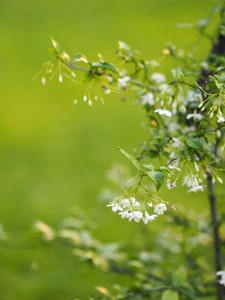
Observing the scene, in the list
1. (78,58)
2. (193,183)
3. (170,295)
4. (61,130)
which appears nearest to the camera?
(193,183)

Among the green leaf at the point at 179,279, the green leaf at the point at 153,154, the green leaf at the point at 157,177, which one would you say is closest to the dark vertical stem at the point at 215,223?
the green leaf at the point at 179,279

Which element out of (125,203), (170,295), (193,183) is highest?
(193,183)

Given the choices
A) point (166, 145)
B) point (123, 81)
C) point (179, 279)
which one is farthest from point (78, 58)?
point (179, 279)

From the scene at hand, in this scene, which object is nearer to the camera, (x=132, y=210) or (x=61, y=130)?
(x=132, y=210)

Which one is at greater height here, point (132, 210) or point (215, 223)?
point (215, 223)

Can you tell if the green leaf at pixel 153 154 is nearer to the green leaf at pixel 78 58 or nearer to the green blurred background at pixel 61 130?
the green leaf at pixel 78 58

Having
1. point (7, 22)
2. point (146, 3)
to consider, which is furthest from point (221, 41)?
point (146, 3)

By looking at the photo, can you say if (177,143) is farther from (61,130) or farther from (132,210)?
(61,130)

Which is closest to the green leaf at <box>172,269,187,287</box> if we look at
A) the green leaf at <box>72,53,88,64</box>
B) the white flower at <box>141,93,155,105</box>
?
the white flower at <box>141,93,155,105</box>

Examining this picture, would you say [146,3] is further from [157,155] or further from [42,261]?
[157,155]

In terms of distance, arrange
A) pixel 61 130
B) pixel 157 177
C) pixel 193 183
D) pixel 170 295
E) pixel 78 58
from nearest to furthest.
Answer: pixel 157 177 < pixel 193 183 < pixel 78 58 < pixel 170 295 < pixel 61 130
